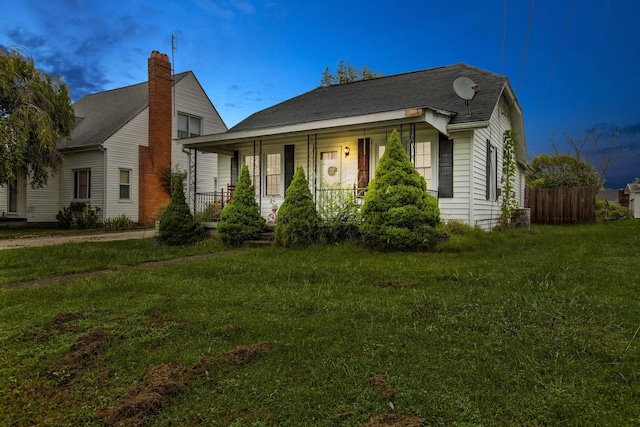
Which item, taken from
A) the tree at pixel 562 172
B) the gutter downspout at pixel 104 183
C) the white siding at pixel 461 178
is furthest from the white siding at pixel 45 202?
the tree at pixel 562 172

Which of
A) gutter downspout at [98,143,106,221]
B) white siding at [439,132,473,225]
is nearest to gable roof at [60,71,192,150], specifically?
gutter downspout at [98,143,106,221]

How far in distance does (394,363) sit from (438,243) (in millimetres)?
5402

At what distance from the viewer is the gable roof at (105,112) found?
16484 mm

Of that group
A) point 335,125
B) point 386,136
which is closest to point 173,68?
point 335,125

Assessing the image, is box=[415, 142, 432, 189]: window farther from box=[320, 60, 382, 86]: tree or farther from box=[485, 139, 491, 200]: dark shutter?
box=[320, 60, 382, 86]: tree

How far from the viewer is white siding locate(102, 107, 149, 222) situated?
15.9m

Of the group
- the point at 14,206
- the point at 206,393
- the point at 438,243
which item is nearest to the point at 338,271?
the point at 438,243

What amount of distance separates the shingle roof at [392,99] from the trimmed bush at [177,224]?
3122 millimetres

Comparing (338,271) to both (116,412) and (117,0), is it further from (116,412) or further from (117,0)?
(117,0)

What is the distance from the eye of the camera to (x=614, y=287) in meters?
4.14

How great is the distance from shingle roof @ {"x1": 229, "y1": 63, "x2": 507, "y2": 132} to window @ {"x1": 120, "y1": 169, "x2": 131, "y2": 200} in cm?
667

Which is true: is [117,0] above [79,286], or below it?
above

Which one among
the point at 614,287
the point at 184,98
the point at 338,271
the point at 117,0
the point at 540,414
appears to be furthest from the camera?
the point at 184,98

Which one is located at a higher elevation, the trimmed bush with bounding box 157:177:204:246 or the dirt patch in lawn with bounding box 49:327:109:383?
the trimmed bush with bounding box 157:177:204:246
